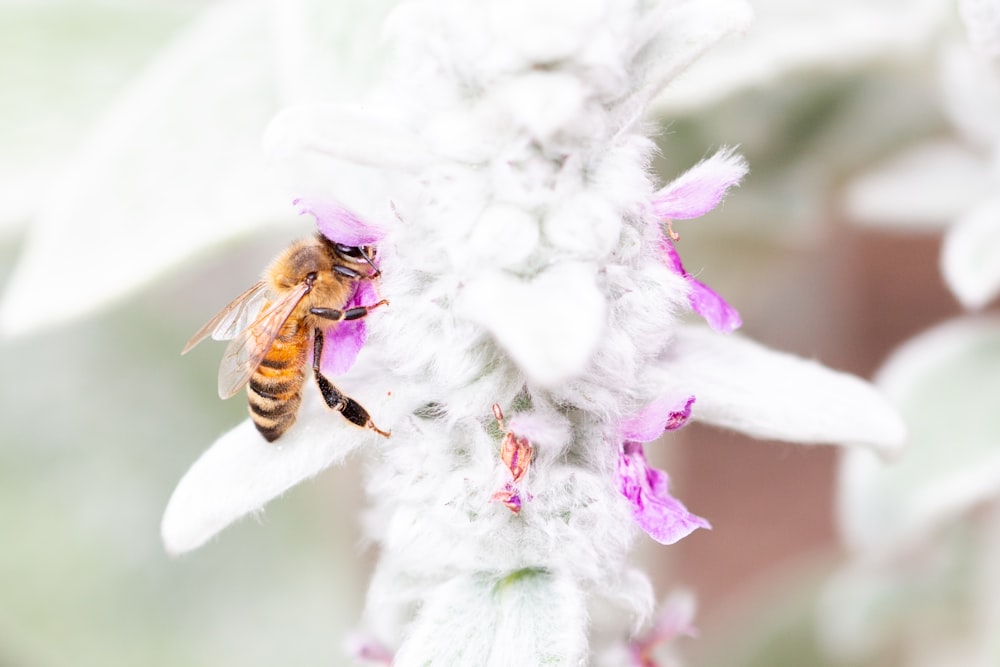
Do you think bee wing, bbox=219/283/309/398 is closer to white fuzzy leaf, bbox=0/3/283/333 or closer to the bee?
the bee

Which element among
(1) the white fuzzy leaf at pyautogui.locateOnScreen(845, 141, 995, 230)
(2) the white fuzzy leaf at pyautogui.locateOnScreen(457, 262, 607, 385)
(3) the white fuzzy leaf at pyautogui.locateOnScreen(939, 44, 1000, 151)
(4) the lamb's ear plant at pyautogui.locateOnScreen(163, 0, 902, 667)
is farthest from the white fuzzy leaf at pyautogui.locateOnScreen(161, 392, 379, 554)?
(1) the white fuzzy leaf at pyautogui.locateOnScreen(845, 141, 995, 230)

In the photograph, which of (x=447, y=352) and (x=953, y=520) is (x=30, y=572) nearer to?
(x=447, y=352)

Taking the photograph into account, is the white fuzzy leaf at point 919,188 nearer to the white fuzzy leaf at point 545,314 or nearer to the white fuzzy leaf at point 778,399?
the white fuzzy leaf at point 778,399

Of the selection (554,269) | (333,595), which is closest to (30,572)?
(333,595)

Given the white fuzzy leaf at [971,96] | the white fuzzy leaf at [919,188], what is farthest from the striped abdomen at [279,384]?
the white fuzzy leaf at [919,188]

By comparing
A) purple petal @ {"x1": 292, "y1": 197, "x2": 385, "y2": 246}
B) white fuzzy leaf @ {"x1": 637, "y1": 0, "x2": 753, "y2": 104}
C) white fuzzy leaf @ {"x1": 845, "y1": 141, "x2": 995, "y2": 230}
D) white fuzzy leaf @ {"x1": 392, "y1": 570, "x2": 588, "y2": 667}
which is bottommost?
white fuzzy leaf @ {"x1": 845, "y1": 141, "x2": 995, "y2": 230}

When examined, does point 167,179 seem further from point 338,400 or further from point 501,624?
point 501,624
